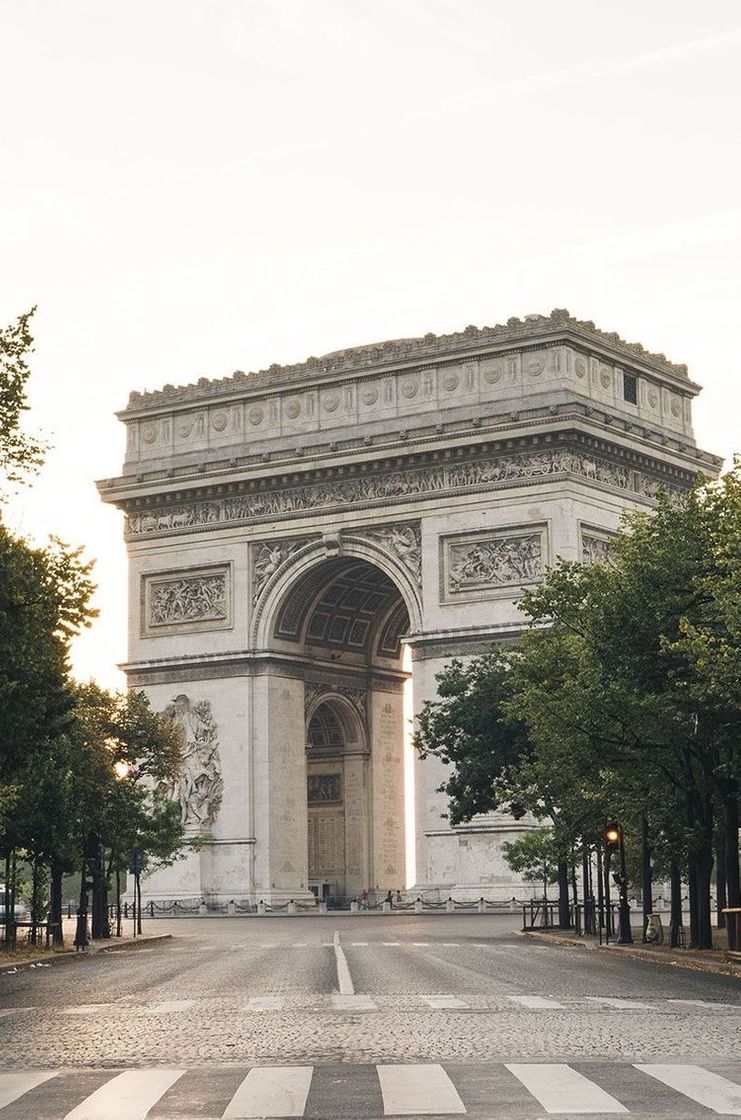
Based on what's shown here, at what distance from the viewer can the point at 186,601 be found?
3494 inches

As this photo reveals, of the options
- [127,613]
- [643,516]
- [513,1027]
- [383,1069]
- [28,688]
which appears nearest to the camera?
[383,1069]

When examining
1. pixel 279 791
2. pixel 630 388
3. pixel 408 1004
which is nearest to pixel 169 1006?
pixel 408 1004

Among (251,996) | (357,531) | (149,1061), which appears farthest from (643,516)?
(357,531)

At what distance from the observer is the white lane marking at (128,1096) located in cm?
1357

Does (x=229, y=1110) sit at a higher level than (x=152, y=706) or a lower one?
lower

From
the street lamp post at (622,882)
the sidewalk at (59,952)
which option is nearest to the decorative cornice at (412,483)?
the sidewalk at (59,952)

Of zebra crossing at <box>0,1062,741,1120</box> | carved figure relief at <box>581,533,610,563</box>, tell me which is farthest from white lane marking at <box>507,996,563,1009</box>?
carved figure relief at <box>581,533,610,563</box>

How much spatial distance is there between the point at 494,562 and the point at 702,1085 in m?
65.0

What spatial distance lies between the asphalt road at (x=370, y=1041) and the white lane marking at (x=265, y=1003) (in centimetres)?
3

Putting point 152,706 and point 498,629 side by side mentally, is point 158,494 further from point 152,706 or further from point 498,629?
point 498,629

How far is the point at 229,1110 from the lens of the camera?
45.1 feet

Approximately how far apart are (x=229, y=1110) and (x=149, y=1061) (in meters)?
3.68

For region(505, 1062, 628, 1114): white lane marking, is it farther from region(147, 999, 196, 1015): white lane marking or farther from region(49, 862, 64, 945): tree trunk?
region(49, 862, 64, 945): tree trunk

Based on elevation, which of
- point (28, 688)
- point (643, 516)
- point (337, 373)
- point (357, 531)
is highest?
point (337, 373)
